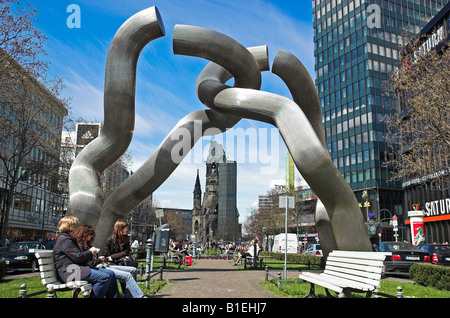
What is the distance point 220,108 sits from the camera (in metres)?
9.01

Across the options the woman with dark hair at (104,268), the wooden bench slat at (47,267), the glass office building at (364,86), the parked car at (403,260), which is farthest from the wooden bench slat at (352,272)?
the glass office building at (364,86)

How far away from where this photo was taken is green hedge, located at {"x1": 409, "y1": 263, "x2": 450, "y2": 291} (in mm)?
10906

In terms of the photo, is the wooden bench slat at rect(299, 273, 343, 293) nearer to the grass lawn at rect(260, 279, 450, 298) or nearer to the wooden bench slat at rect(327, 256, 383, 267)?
the wooden bench slat at rect(327, 256, 383, 267)

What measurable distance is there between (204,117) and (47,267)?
5.60 metres

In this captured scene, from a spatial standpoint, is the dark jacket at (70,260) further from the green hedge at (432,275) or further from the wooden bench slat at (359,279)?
the green hedge at (432,275)

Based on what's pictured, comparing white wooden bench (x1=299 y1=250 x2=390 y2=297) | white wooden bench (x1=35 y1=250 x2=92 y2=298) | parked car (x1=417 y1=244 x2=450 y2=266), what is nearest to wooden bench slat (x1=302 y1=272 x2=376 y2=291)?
white wooden bench (x1=299 y1=250 x2=390 y2=297)

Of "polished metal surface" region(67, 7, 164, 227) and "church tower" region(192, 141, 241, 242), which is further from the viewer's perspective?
"church tower" region(192, 141, 241, 242)

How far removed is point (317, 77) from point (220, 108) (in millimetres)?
67564

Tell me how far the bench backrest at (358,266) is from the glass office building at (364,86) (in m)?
54.6

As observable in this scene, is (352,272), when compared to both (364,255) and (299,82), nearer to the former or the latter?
(364,255)

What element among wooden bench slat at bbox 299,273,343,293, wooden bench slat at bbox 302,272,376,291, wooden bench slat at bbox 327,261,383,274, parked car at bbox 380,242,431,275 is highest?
wooden bench slat at bbox 327,261,383,274

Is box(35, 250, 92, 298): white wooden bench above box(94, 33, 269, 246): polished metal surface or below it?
below

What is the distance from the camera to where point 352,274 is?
6410mm
